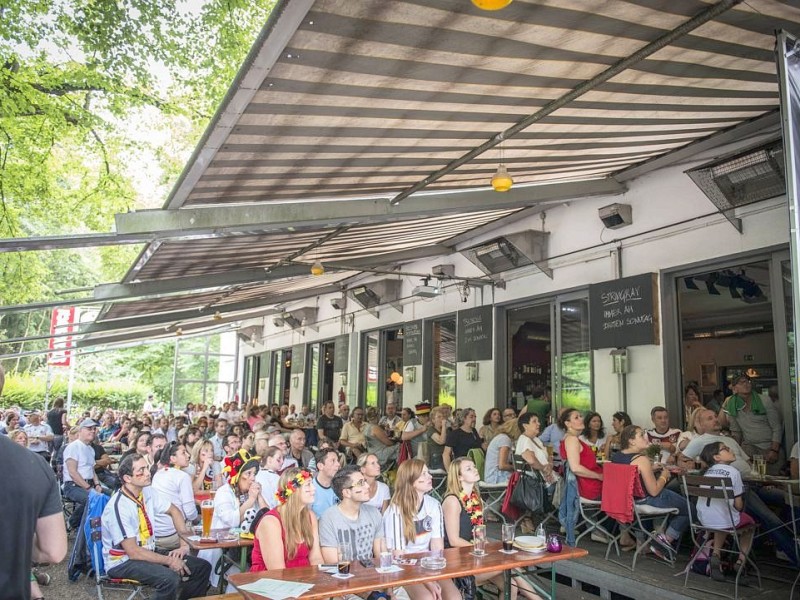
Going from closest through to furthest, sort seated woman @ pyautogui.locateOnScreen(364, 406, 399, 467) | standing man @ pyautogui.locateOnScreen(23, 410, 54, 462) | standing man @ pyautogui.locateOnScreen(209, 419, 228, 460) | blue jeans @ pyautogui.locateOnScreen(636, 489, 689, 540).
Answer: blue jeans @ pyautogui.locateOnScreen(636, 489, 689, 540) → seated woman @ pyautogui.locateOnScreen(364, 406, 399, 467) → standing man @ pyautogui.locateOnScreen(209, 419, 228, 460) → standing man @ pyautogui.locateOnScreen(23, 410, 54, 462)

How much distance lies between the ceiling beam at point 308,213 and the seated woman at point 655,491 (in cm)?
246

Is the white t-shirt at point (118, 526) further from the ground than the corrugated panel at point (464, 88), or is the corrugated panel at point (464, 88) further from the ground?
the corrugated panel at point (464, 88)

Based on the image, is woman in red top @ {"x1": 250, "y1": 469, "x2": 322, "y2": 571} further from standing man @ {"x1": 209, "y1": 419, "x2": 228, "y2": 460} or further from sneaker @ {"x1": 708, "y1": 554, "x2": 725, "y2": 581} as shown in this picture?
standing man @ {"x1": 209, "y1": 419, "x2": 228, "y2": 460}

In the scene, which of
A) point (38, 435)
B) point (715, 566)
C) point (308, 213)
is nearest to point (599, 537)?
point (715, 566)

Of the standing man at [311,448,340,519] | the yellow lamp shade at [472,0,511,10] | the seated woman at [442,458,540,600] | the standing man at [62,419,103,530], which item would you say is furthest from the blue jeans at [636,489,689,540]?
the standing man at [62,419,103,530]

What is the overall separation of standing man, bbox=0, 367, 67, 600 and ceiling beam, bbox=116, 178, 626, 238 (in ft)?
8.66

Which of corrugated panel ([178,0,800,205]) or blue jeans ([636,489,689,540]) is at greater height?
corrugated panel ([178,0,800,205])

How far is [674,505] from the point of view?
17.7 ft

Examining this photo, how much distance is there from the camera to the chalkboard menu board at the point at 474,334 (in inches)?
376

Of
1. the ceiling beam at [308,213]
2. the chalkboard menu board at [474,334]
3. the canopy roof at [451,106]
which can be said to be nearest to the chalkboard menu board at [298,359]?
the chalkboard menu board at [474,334]

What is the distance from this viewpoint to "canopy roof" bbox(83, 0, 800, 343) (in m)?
3.10

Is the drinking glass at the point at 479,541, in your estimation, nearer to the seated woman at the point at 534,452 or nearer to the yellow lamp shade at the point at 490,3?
the seated woman at the point at 534,452

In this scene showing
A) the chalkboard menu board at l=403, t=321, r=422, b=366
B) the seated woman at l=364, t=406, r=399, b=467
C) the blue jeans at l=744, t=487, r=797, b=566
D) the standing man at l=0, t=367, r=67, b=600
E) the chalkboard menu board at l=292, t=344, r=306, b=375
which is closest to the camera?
the standing man at l=0, t=367, r=67, b=600

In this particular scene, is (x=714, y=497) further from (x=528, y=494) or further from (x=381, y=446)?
(x=381, y=446)
